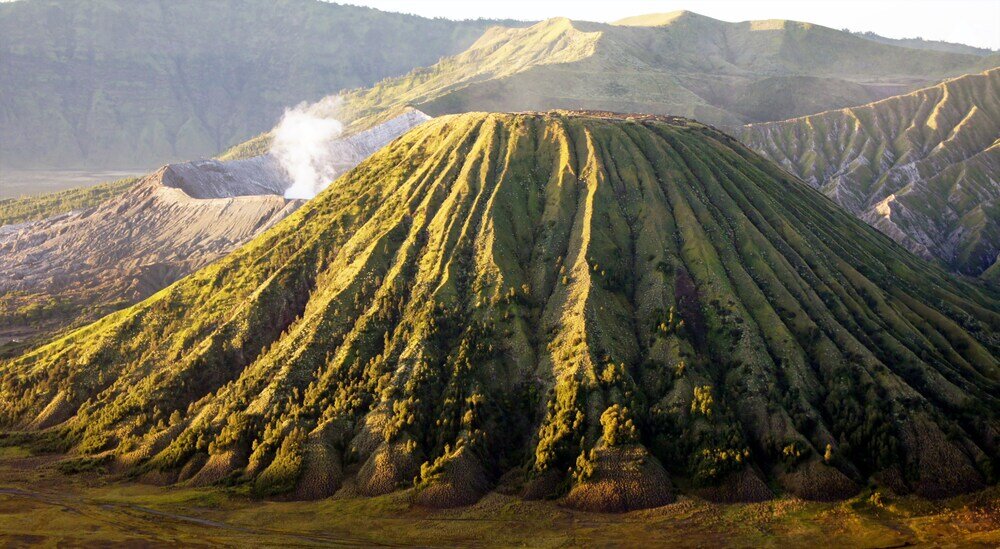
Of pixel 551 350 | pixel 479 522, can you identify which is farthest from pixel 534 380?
pixel 479 522

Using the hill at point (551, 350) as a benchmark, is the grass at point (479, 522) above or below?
below

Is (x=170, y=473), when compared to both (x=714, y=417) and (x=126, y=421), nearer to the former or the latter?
(x=126, y=421)

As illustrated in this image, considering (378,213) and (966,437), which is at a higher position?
(378,213)

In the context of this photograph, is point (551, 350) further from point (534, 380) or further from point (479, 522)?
point (479, 522)

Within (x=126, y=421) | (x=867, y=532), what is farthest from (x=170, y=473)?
(x=867, y=532)

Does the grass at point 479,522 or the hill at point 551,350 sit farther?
the hill at point 551,350

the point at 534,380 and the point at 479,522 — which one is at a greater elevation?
the point at 534,380

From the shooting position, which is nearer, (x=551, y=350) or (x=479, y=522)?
(x=479, y=522)

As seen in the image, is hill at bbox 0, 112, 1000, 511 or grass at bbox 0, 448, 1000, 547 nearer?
grass at bbox 0, 448, 1000, 547
